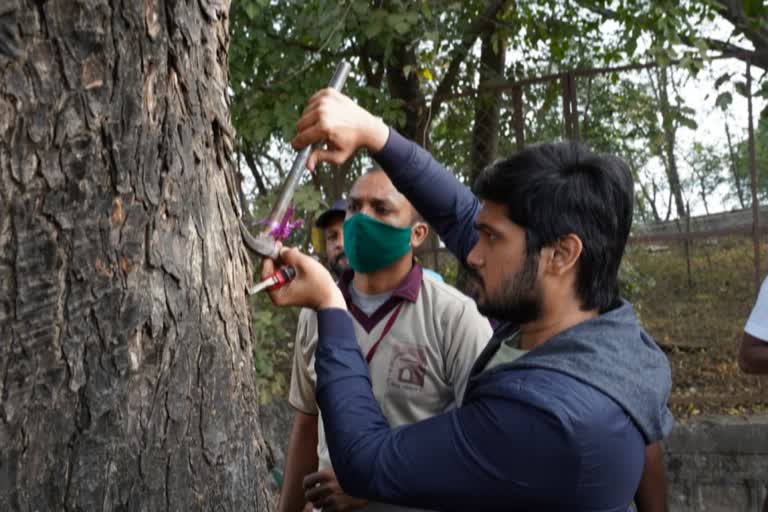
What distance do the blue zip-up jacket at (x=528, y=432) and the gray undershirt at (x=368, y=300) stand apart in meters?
0.97

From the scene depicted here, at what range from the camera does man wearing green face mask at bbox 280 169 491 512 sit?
2.70 m

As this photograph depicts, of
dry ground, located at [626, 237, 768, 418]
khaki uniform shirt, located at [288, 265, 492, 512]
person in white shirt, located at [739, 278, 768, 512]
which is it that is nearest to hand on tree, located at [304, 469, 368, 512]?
khaki uniform shirt, located at [288, 265, 492, 512]

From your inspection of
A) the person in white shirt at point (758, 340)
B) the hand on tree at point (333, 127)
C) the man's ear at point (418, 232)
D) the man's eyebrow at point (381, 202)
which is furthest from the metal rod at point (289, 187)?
the person in white shirt at point (758, 340)

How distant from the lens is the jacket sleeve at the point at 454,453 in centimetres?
173

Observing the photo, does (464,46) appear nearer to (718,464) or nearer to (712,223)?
(712,223)

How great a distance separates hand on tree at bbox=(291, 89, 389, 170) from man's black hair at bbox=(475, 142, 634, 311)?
36 centimetres

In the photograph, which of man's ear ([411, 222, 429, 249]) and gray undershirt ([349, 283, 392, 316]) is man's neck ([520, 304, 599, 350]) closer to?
gray undershirt ([349, 283, 392, 316])

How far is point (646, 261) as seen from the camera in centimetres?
643

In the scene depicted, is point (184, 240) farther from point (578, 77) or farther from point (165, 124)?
point (578, 77)

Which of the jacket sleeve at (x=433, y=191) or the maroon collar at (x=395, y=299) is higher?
the jacket sleeve at (x=433, y=191)

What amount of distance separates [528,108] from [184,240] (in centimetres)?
450

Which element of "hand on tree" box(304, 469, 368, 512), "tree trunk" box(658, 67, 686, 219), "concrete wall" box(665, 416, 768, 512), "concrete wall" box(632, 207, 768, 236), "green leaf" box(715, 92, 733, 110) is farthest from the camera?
"tree trunk" box(658, 67, 686, 219)

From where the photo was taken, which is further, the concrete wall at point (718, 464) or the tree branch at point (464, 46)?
the tree branch at point (464, 46)

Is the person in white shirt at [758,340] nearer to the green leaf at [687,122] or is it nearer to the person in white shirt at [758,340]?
the person in white shirt at [758,340]
